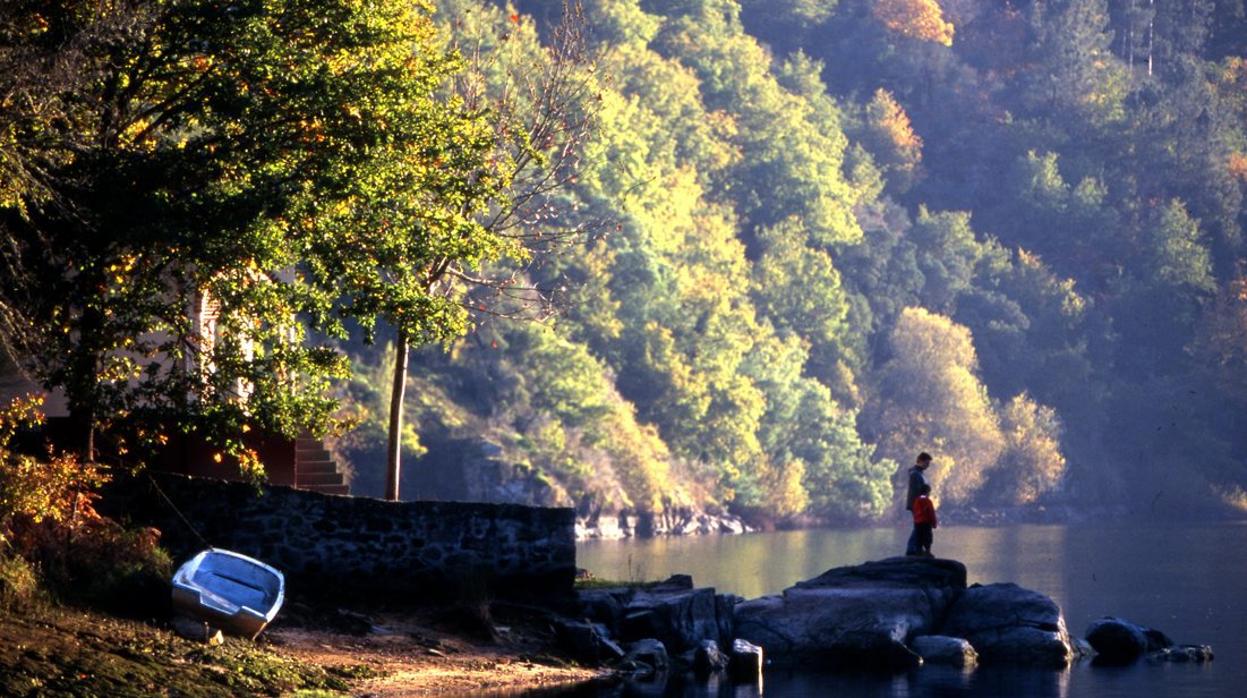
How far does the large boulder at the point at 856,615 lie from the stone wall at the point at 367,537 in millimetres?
3898

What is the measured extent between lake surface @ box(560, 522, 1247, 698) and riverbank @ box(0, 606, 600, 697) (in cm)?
170

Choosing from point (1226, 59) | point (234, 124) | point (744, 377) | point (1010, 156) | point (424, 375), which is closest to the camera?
point (234, 124)

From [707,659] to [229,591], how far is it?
8.21 meters

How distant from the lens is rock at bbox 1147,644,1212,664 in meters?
37.6

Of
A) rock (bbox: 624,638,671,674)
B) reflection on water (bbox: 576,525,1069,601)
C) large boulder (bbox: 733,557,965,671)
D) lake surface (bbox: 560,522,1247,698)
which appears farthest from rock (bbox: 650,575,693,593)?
reflection on water (bbox: 576,525,1069,601)

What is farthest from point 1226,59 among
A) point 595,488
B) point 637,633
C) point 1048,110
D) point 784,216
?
point 637,633

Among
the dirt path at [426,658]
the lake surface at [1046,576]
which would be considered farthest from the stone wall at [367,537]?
the lake surface at [1046,576]

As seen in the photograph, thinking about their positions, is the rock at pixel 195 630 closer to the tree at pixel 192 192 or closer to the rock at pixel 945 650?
the tree at pixel 192 192

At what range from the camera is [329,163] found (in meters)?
30.9

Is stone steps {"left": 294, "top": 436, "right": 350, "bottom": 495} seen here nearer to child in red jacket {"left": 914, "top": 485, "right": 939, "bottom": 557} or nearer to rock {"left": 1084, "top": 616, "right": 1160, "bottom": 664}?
child in red jacket {"left": 914, "top": 485, "right": 939, "bottom": 557}

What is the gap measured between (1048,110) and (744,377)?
51655 millimetres

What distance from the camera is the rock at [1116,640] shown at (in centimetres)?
3847

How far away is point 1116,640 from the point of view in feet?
127

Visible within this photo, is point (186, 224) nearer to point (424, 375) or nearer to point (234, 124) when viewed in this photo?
point (234, 124)
